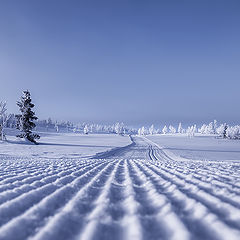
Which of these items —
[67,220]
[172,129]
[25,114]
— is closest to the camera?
[67,220]

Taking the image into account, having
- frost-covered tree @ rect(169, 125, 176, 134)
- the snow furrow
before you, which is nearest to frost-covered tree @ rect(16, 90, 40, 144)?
the snow furrow

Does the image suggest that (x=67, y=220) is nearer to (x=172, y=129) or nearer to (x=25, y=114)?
(x=25, y=114)

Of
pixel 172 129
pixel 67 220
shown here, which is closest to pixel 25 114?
pixel 67 220

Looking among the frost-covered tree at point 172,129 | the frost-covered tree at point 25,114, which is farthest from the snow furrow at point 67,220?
the frost-covered tree at point 172,129

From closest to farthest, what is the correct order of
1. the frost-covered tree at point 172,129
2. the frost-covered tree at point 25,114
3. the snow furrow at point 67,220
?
the snow furrow at point 67,220 < the frost-covered tree at point 25,114 < the frost-covered tree at point 172,129

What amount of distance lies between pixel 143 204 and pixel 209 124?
178462 mm

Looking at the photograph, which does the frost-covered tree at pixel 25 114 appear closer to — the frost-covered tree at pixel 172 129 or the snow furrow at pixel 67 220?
the snow furrow at pixel 67 220

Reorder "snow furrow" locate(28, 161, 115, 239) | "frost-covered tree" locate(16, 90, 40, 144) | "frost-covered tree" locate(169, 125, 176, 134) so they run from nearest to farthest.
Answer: "snow furrow" locate(28, 161, 115, 239)
"frost-covered tree" locate(16, 90, 40, 144)
"frost-covered tree" locate(169, 125, 176, 134)

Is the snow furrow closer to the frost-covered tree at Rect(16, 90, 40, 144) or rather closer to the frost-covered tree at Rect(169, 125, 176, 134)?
the frost-covered tree at Rect(16, 90, 40, 144)

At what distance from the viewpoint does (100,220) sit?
170 cm

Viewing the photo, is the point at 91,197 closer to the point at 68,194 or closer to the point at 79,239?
the point at 68,194

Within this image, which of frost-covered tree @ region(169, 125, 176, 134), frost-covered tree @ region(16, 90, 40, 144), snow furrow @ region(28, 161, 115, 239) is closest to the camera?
snow furrow @ region(28, 161, 115, 239)

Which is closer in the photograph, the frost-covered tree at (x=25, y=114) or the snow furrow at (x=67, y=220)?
the snow furrow at (x=67, y=220)

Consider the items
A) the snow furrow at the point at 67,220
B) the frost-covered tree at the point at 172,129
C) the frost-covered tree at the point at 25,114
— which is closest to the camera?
the snow furrow at the point at 67,220
